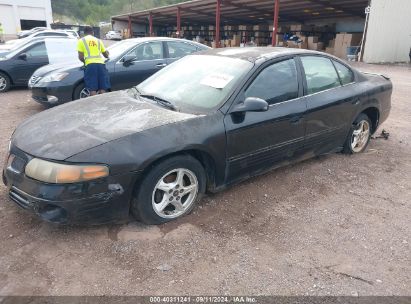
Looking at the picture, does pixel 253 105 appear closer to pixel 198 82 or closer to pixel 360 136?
pixel 198 82

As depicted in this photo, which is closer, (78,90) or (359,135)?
(359,135)

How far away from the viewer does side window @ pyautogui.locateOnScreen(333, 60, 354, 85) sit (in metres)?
4.62

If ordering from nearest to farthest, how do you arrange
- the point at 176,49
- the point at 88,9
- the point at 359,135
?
the point at 359,135, the point at 176,49, the point at 88,9

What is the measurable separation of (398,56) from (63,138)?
20.9 metres

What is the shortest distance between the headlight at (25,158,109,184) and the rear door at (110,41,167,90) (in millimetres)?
4896

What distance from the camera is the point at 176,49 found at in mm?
8180

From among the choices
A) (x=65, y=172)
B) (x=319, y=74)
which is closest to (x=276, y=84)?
(x=319, y=74)

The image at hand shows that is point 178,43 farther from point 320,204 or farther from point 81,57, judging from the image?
point 320,204

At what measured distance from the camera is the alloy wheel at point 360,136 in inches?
196

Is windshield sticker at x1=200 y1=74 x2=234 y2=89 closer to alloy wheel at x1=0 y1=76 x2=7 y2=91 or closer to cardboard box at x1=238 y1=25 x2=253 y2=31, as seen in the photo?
alloy wheel at x1=0 y1=76 x2=7 y2=91

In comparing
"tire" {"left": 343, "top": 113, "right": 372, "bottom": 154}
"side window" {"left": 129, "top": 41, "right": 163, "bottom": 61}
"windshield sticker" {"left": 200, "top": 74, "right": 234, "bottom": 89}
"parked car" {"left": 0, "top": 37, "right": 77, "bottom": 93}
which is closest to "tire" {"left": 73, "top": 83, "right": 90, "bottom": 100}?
"side window" {"left": 129, "top": 41, "right": 163, "bottom": 61}

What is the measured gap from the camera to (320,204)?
3.69 metres

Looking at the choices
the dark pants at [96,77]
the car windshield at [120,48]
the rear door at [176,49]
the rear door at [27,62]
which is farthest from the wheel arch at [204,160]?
the rear door at [27,62]

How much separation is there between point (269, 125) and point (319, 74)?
1.15 meters
